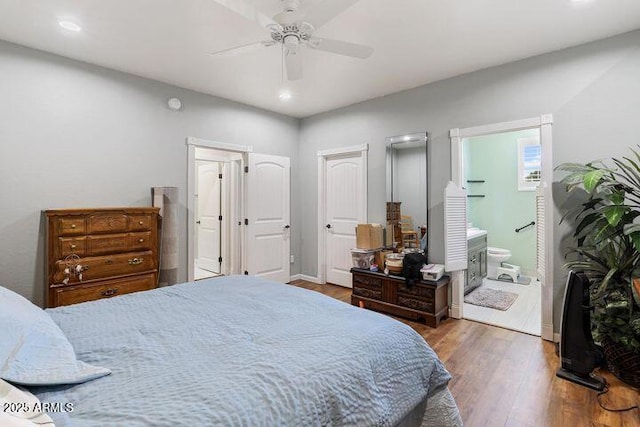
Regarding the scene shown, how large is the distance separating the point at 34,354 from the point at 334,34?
2768mm

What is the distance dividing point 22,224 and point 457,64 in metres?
4.47

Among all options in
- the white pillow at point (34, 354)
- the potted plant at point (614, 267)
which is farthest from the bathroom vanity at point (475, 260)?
the white pillow at point (34, 354)

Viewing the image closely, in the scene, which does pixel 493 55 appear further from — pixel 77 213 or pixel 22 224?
pixel 22 224

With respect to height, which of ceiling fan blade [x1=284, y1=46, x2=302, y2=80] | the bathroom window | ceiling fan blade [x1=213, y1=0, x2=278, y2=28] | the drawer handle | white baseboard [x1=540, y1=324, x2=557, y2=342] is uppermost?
ceiling fan blade [x1=213, y1=0, x2=278, y2=28]

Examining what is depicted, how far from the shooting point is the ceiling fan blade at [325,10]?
5.78 ft

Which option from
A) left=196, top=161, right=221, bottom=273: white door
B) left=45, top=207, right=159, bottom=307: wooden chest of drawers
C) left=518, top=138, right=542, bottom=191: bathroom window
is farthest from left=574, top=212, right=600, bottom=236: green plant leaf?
left=196, top=161, right=221, bottom=273: white door

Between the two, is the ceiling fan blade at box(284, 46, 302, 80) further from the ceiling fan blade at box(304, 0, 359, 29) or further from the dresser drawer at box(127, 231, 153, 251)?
the dresser drawer at box(127, 231, 153, 251)

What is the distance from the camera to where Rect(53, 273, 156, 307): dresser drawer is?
2715 millimetres

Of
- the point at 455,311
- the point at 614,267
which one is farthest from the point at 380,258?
the point at 614,267

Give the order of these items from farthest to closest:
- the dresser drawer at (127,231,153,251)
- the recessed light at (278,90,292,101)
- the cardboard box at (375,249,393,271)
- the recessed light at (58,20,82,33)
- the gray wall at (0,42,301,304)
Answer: the recessed light at (278,90,292,101)
the cardboard box at (375,249,393,271)
the dresser drawer at (127,231,153,251)
the gray wall at (0,42,301,304)
the recessed light at (58,20,82,33)

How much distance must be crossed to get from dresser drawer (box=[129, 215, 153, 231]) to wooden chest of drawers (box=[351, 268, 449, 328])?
2.41 meters

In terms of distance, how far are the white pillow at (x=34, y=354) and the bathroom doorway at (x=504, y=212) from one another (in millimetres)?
4259

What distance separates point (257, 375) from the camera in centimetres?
104

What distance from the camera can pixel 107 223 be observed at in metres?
2.97
